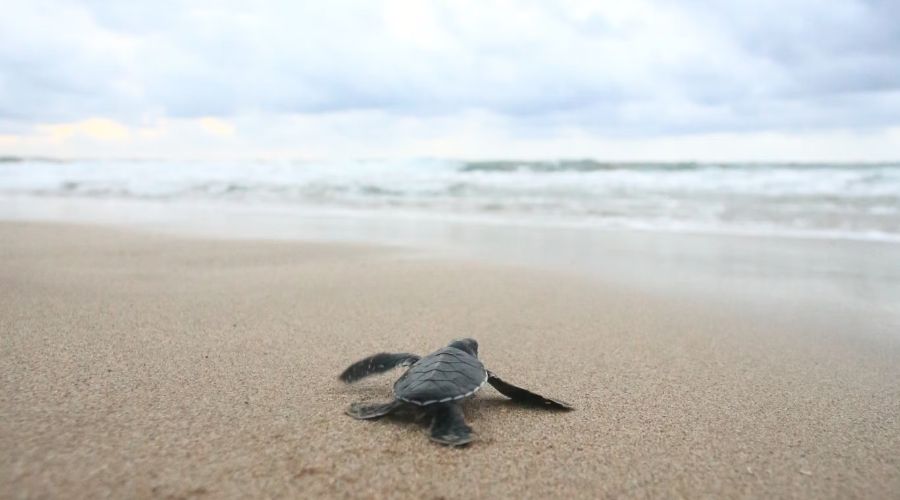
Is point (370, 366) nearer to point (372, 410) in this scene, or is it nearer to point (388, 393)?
point (388, 393)

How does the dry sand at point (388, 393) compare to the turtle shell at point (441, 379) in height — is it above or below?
below

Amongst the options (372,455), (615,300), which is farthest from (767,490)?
(615,300)

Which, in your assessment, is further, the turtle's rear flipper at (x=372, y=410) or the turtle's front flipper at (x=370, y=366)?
the turtle's front flipper at (x=370, y=366)


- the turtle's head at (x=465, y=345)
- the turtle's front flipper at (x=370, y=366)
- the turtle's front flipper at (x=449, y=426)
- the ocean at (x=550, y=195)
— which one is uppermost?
the ocean at (x=550, y=195)

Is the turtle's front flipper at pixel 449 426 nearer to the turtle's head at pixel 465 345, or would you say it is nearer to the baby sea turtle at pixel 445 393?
the baby sea turtle at pixel 445 393

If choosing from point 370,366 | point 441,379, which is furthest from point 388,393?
point 441,379

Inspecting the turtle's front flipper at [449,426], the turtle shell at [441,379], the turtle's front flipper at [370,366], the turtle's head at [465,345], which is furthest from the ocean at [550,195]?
the turtle's front flipper at [449,426]

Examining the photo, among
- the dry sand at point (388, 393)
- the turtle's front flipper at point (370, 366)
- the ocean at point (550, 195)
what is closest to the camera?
the dry sand at point (388, 393)

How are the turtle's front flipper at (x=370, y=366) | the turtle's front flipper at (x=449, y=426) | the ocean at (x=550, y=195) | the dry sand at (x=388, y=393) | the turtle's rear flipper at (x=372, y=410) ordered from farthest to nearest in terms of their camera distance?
the ocean at (x=550, y=195) → the turtle's front flipper at (x=370, y=366) → the turtle's rear flipper at (x=372, y=410) → the turtle's front flipper at (x=449, y=426) → the dry sand at (x=388, y=393)
